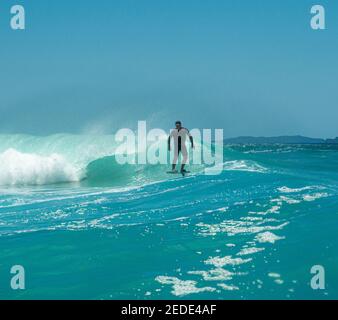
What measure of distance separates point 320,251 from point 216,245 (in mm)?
1786

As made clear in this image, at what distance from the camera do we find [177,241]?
7652 millimetres

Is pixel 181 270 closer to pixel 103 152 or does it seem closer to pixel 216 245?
pixel 216 245

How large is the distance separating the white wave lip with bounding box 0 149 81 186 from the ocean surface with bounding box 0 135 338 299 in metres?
6.31

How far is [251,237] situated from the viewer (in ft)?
25.2

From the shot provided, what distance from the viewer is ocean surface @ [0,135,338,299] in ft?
18.6

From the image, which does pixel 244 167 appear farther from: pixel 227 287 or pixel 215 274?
pixel 227 287

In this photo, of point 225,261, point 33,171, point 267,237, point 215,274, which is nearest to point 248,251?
point 225,261

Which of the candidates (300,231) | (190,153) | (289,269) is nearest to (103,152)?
(190,153)

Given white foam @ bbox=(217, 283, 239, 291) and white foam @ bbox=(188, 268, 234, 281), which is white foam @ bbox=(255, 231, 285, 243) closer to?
white foam @ bbox=(188, 268, 234, 281)

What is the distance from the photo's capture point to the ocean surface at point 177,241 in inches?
224

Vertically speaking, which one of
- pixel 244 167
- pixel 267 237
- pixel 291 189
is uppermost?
pixel 244 167

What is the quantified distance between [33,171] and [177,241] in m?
14.8

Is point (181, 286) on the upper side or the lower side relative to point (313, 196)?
lower

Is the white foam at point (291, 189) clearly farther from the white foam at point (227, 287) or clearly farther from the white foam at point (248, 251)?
the white foam at point (227, 287)
